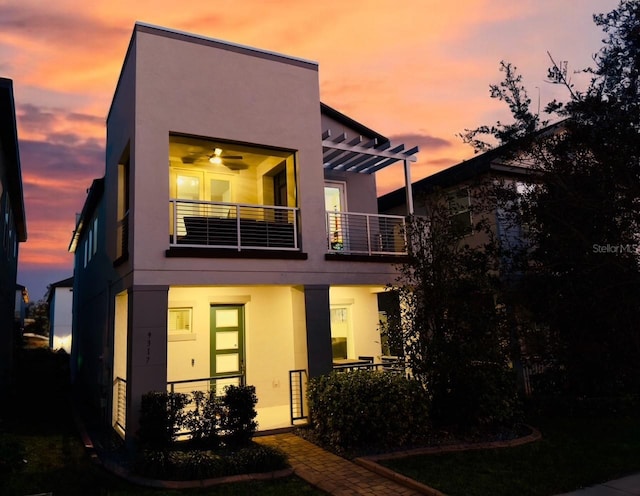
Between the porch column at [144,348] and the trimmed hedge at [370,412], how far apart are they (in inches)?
119

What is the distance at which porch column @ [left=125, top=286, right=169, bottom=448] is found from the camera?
8211 mm

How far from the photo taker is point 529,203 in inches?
362

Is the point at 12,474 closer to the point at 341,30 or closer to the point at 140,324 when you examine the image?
the point at 140,324

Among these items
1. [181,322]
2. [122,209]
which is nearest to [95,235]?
[122,209]

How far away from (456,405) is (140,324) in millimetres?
6152

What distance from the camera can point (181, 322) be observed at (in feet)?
37.7

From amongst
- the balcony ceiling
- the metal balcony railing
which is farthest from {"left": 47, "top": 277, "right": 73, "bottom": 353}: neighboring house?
the balcony ceiling

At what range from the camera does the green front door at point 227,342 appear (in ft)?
38.2

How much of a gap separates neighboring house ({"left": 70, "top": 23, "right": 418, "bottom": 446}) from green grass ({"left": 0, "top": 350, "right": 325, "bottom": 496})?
3.32 ft

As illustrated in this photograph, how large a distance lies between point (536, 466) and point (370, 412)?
2.70 metres

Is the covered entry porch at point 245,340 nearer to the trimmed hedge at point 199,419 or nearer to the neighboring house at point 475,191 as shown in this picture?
the trimmed hedge at point 199,419

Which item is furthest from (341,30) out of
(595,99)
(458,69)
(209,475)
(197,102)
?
(209,475)

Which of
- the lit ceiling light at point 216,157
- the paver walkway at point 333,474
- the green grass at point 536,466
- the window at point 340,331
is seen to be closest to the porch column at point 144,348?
the paver walkway at point 333,474

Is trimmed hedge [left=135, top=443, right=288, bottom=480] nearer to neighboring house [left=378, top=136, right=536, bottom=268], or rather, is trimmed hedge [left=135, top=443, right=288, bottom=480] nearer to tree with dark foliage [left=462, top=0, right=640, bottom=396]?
tree with dark foliage [left=462, top=0, right=640, bottom=396]
